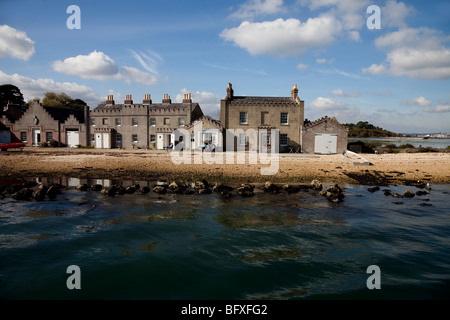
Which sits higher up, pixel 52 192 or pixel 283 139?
pixel 283 139

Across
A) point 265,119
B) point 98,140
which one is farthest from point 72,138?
point 265,119

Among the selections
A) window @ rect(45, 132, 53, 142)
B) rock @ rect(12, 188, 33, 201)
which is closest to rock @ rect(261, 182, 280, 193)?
rock @ rect(12, 188, 33, 201)

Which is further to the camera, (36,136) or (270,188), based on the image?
(36,136)

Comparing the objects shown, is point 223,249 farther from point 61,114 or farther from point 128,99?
point 61,114

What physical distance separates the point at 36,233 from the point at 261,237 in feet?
25.9

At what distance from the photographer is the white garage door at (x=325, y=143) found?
112 feet

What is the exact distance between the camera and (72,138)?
44094mm

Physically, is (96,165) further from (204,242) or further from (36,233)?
(204,242)

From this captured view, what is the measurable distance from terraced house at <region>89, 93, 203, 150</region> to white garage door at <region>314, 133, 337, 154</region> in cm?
1857

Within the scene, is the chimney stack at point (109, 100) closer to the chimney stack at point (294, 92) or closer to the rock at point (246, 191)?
the chimney stack at point (294, 92)

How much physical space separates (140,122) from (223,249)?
122ft

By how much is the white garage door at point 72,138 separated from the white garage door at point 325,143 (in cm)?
3719

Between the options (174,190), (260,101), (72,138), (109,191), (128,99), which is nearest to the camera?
(109,191)
